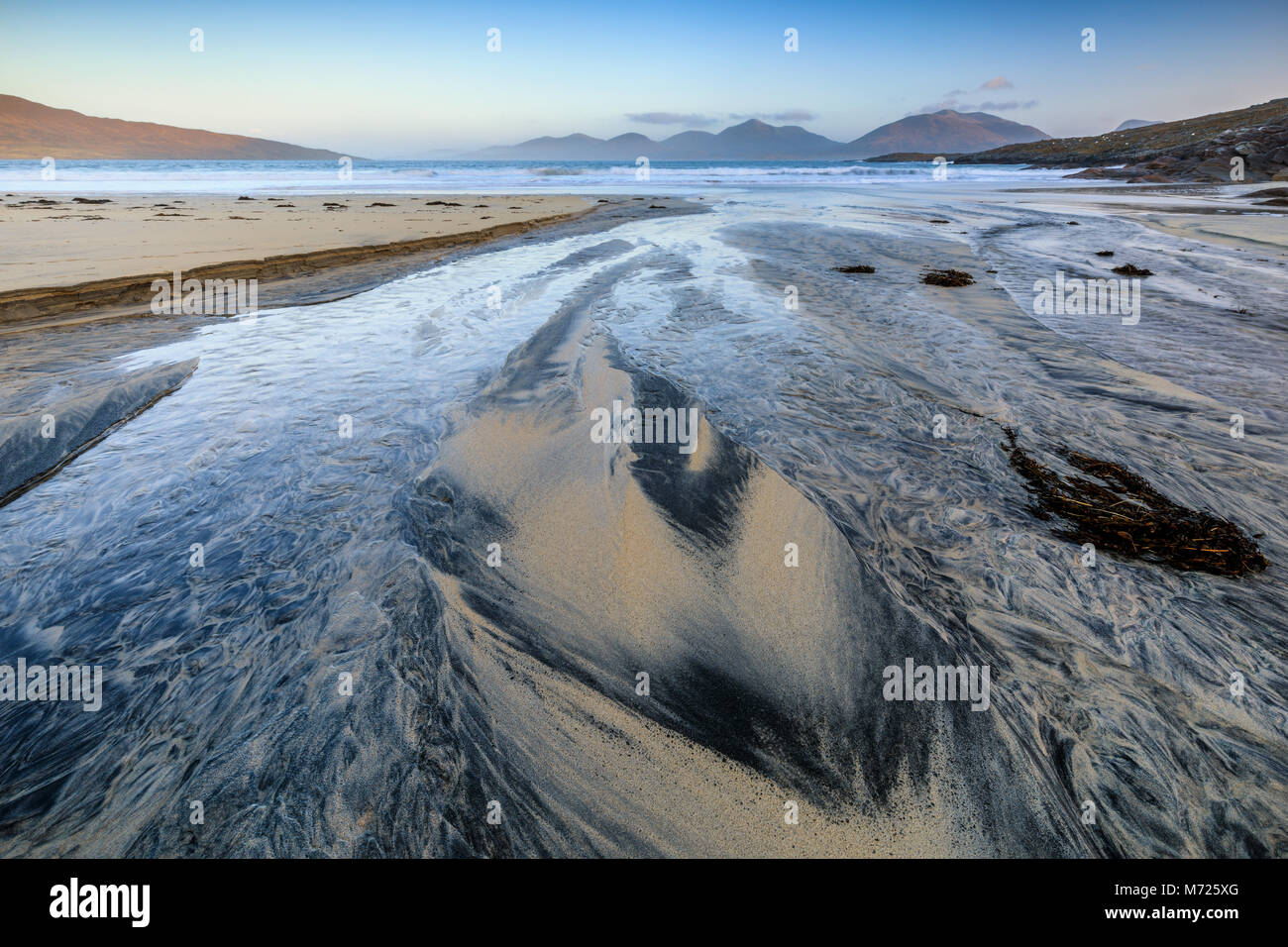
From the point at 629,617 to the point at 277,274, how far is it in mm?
11029

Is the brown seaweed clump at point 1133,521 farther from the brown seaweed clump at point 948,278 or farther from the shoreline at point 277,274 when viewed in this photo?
the shoreline at point 277,274

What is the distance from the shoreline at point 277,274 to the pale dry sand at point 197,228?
0.15m

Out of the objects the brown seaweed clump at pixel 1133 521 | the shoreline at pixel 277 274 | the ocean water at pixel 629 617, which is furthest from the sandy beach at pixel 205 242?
the brown seaweed clump at pixel 1133 521

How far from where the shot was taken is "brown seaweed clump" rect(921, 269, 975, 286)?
9.10 m

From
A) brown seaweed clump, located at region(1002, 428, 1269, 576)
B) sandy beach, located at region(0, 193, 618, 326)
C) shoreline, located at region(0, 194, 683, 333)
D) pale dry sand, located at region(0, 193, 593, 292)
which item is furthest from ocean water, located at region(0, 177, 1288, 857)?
pale dry sand, located at region(0, 193, 593, 292)

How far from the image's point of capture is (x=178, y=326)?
703cm

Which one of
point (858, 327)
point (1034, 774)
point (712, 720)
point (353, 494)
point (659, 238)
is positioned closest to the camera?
point (1034, 774)

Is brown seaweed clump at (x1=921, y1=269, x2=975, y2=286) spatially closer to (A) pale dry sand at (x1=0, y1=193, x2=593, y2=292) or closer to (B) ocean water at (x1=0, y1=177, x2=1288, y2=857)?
(B) ocean water at (x1=0, y1=177, x2=1288, y2=857)

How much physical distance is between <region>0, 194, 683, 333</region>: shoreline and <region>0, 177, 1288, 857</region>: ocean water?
2293 mm
